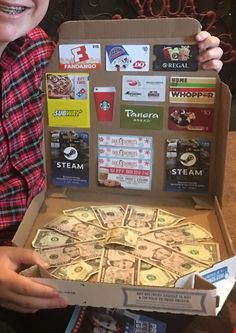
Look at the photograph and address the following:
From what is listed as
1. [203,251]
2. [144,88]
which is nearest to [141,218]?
[203,251]

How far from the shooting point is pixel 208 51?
0.86m

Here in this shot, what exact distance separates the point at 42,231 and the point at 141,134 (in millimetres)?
276

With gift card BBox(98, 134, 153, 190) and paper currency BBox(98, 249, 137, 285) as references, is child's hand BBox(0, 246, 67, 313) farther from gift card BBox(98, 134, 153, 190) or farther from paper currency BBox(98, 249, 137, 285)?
gift card BBox(98, 134, 153, 190)

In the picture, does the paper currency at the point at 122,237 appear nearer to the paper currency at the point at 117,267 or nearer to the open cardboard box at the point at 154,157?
the paper currency at the point at 117,267

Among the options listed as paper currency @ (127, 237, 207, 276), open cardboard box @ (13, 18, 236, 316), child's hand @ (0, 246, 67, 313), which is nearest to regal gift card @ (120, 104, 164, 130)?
open cardboard box @ (13, 18, 236, 316)

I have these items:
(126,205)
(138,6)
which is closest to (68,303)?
(126,205)

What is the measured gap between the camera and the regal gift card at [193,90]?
88cm

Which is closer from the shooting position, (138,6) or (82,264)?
(82,264)

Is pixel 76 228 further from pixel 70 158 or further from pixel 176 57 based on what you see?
pixel 176 57

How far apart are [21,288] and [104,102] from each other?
41 cm

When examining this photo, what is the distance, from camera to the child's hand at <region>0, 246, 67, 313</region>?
660 mm

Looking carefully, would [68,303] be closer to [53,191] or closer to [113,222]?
[113,222]

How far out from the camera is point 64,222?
88 centimetres

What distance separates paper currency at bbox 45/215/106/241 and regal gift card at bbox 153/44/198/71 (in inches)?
13.1
